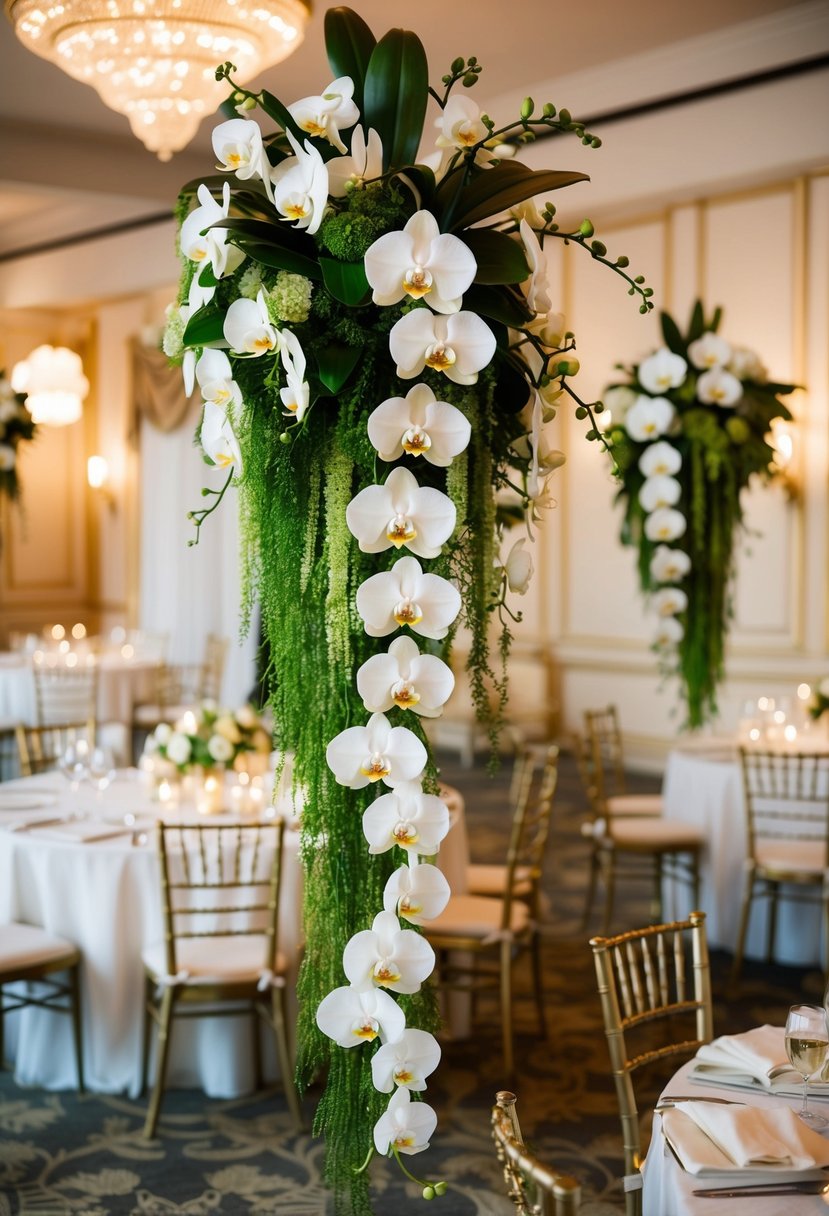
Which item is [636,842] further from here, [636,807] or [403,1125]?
[403,1125]

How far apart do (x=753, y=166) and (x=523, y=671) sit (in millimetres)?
4236

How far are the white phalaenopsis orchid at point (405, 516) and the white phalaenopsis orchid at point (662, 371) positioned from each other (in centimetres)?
399

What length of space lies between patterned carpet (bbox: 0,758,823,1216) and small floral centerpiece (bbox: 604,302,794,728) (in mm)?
1687

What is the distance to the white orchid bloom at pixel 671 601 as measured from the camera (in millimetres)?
5754

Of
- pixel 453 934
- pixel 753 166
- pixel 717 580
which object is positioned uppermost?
pixel 753 166

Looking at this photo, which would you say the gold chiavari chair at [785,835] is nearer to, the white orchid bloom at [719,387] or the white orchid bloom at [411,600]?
the white orchid bloom at [719,387]

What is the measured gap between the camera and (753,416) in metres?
5.77

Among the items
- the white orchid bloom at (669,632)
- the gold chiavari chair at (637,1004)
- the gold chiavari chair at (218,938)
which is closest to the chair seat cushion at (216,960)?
the gold chiavari chair at (218,938)

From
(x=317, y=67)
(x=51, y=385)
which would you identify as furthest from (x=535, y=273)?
(x=51, y=385)

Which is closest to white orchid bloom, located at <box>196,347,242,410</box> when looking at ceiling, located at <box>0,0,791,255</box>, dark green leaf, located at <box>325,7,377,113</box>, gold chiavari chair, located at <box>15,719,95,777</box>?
dark green leaf, located at <box>325,7,377,113</box>

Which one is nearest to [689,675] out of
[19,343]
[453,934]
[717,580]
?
[717,580]

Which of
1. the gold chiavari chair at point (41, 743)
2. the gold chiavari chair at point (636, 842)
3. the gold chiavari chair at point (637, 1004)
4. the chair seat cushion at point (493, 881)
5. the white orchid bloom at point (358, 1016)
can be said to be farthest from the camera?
the gold chiavari chair at point (636, 842)

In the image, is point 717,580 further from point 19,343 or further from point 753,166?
point 19,343

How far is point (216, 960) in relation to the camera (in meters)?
3.88
